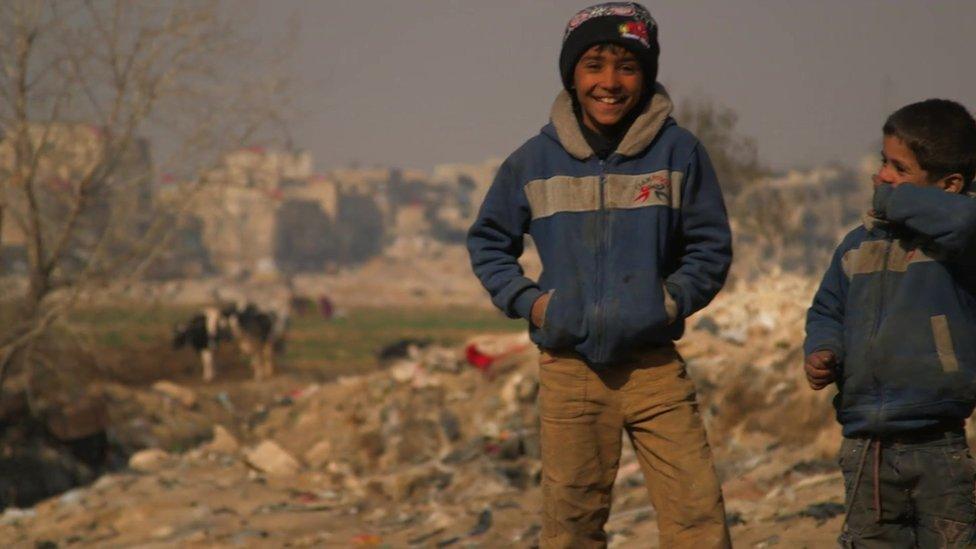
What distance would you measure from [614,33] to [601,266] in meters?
0.59

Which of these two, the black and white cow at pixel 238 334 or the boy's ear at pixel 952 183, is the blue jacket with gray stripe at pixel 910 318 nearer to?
the boy's ear at pixel 952 183

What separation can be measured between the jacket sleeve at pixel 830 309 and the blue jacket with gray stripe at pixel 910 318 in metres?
0.02

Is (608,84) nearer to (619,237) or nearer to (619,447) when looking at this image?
(619,237)

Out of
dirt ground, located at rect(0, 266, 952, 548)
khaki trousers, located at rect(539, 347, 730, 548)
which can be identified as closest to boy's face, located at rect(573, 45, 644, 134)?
khaki trousers, located at rect(539, 347, 730, 548)

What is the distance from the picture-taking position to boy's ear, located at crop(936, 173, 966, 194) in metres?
2.85

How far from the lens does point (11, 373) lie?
38.6 ft

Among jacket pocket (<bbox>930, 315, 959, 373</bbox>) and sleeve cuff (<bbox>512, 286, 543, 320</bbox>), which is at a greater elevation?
sleeve cuff (<bbox>512, 286, 543, 320</bbox>)

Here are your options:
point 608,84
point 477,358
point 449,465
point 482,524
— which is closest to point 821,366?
point 608,84

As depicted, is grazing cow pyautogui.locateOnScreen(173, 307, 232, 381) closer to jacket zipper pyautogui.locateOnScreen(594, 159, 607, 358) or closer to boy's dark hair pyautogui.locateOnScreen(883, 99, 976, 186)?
jacket zipper pyautogui.locateOnScreen(594, 159, 607, 358)

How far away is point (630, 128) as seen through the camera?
3.13 metres

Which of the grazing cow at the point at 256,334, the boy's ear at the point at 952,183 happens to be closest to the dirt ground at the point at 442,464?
the boy's ear at the point at 952,183

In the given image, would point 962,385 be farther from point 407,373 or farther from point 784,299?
point 407,373

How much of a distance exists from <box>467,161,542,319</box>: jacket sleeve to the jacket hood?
18cm

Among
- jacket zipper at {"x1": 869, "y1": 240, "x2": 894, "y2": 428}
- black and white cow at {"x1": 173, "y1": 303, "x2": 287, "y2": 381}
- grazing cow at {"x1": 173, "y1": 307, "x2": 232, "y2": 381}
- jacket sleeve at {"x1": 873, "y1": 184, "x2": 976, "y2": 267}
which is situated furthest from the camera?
black and white cow at {"x1": 173, "y1": 303, "x2": 287, "y2": 381}
